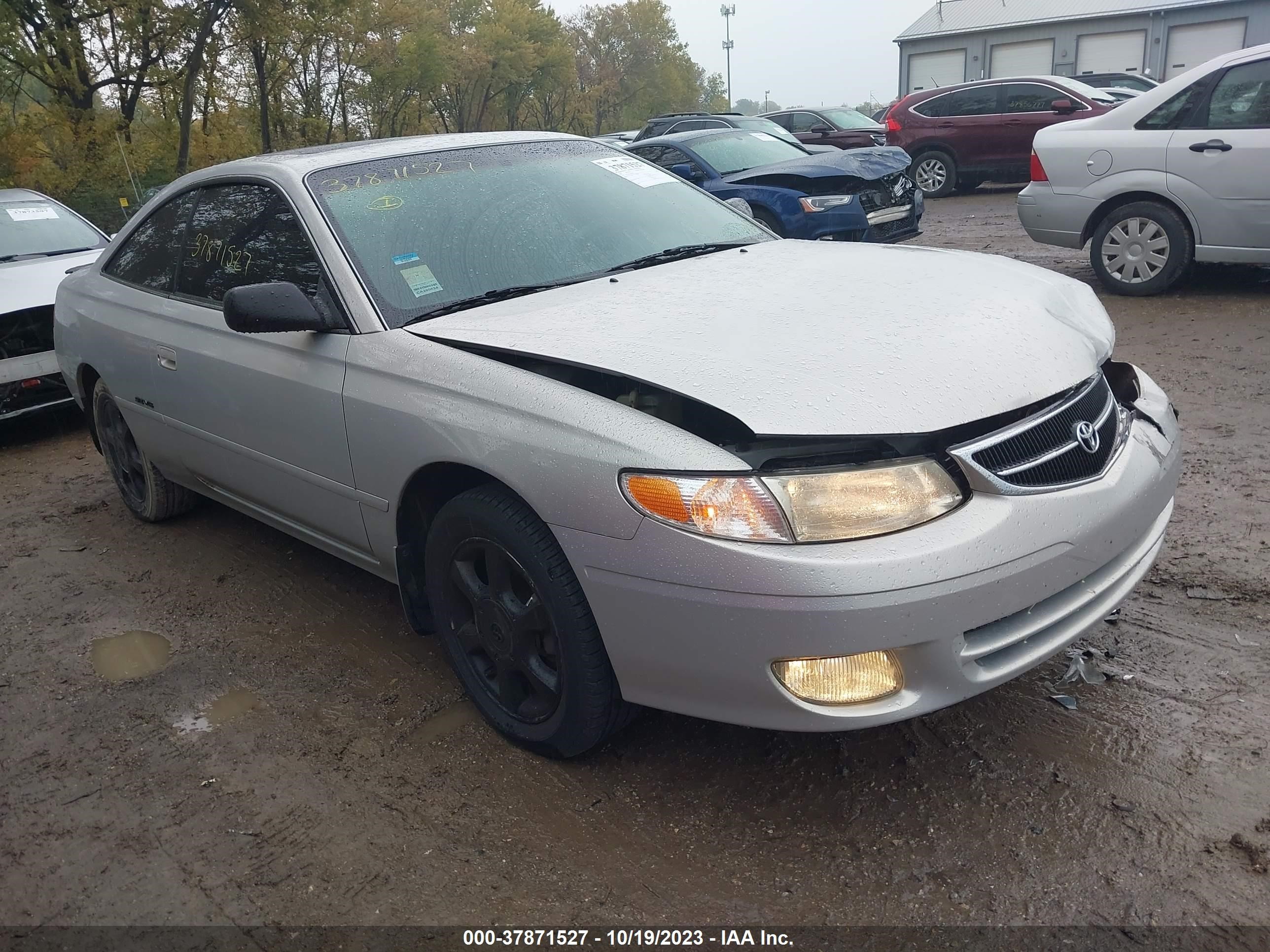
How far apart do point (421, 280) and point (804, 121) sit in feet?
57.0

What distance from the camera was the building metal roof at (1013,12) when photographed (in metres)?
37.8

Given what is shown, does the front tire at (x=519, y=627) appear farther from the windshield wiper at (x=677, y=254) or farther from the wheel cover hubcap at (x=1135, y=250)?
the wheel cover hubcap at (x=1135, y=250)

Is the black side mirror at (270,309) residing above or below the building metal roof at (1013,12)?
below

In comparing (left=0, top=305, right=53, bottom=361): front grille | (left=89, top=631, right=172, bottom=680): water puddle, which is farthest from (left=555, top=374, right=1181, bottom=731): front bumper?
(left=0, top=305, right=53, bottom=361): front grille

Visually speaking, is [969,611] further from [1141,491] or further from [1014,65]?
[1014,65]

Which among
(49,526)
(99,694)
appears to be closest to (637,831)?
(99,694)

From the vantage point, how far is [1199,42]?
37.1m

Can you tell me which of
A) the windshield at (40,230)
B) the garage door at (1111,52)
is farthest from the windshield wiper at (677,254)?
the garage door at (1111,52)

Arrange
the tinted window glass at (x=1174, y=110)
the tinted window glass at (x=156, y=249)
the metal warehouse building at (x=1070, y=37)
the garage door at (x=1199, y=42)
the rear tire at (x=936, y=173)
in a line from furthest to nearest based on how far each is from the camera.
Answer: the metal warehouse building at (x=1070, y=37), the garage door at (x=1199, y=42), the rear tire at (x=936, y=173), the tinted window glass at (x=1174, y=110), the tinted window glass at (x=156, y=249)

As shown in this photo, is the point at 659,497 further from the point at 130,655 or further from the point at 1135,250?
the point at 1135,250

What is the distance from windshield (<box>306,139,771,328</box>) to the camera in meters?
3.13

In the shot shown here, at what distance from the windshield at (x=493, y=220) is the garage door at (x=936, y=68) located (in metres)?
41.1

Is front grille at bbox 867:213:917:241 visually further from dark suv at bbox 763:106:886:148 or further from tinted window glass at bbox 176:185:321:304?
dark suv at bbox 763:106:886:148

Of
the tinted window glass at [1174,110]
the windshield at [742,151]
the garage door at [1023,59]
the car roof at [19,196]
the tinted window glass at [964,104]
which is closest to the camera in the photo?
the tinted window glass at [1174,110]
